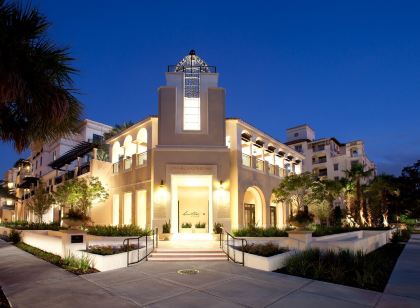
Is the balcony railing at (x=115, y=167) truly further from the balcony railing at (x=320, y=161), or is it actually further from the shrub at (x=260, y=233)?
the balcony railing at (x=320, y=161)

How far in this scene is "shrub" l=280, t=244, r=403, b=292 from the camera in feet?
30.3

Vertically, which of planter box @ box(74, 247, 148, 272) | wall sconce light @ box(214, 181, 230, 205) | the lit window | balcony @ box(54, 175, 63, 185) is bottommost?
planter box @ box(74, 247, 148, 272)

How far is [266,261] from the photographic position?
448 inches

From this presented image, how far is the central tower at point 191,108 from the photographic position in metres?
20.5

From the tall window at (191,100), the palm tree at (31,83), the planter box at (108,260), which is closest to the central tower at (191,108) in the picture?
the tall window at (191,100)

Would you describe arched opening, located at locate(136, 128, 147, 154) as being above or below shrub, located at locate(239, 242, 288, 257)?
above

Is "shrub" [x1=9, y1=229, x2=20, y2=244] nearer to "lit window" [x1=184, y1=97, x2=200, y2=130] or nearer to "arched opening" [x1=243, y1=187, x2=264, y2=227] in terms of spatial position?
"lit window" [x1=184, y1=97, x2=200, y2=130]

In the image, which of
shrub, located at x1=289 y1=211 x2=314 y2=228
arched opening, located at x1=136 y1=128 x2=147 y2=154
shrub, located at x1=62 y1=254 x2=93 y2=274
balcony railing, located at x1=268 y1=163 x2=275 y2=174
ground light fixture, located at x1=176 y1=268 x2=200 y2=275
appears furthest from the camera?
balcony railing, located at x1=268 y1=163 x2=275 y2=174

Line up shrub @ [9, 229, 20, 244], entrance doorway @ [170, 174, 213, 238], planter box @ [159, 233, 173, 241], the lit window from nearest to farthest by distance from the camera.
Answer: planter box @ [159, 233, 173, 241] → the lit window → entrance doorway @ [170, 174, 213, 238] → shrub @ [9, 229, 20, 244]


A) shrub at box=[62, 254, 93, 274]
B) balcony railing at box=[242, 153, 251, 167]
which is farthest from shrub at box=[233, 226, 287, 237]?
shrub at box=[62, 254, 93, 274]

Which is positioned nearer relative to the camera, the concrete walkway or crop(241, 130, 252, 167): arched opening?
the concrete walkway

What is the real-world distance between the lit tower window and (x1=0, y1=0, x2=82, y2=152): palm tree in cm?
1312

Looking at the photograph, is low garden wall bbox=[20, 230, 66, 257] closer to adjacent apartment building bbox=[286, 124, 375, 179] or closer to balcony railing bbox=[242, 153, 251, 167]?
balcony railing bbox=[242, 153, 251, 167]

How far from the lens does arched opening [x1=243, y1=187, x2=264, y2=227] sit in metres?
23.8
